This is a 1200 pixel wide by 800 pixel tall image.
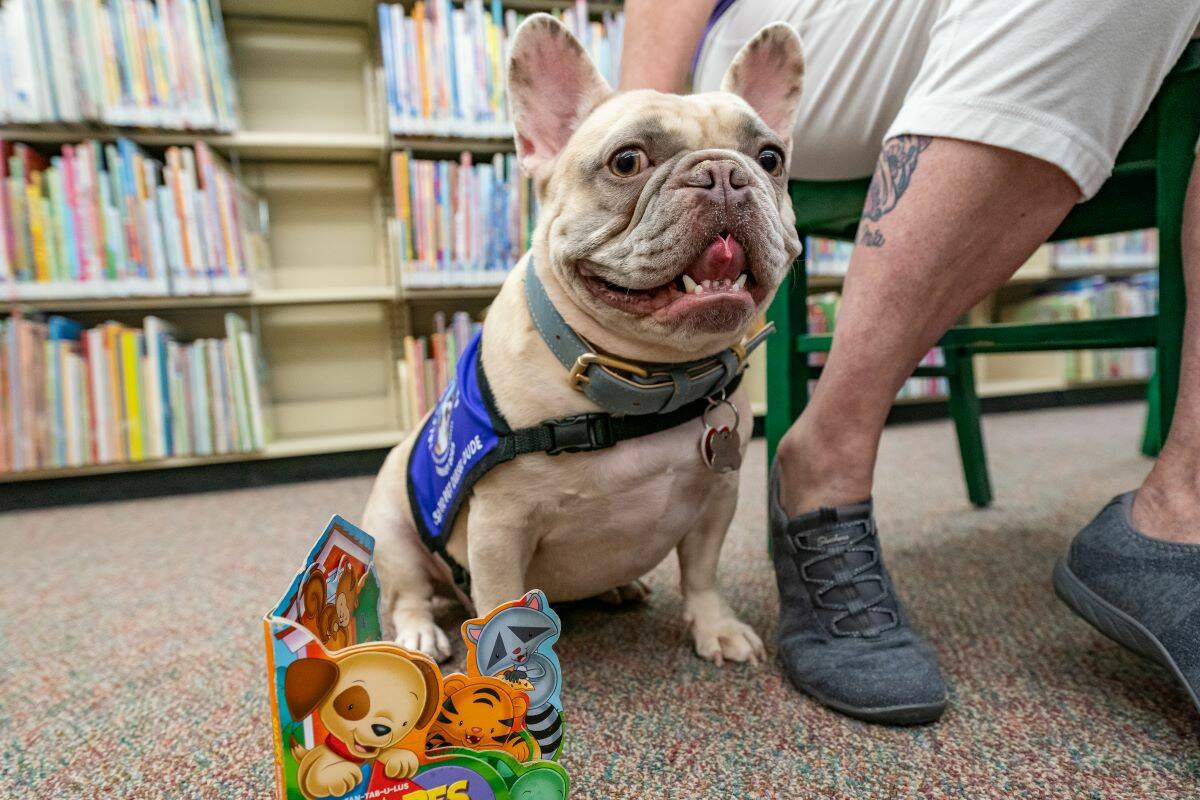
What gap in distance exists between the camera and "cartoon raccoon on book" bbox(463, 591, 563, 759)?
41 centimetres

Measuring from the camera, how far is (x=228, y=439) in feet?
5.89

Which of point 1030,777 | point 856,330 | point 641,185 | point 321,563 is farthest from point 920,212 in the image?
point 321,563

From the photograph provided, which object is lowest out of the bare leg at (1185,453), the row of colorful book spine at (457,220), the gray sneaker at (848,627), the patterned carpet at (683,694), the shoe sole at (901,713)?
the patterned carpet at (683,694)

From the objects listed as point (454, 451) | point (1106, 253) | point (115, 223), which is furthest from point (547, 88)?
point (1106, 253)

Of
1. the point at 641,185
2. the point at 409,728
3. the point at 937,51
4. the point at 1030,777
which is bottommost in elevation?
the point at 1030,777

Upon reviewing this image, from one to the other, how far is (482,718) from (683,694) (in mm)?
289

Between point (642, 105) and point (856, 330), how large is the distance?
286 mm

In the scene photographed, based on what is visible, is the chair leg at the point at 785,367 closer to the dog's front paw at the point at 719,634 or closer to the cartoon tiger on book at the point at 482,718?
the dog's front paw at the point at 719,634

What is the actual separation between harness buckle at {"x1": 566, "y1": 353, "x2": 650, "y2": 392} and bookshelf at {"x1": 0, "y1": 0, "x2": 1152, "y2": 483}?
1331mm

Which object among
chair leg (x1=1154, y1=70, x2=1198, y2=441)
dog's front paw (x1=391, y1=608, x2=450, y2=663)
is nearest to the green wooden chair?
chair leg (x1=1154, y1=70, x2=1198, y2=441)

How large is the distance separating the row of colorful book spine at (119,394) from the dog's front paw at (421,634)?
125 cm

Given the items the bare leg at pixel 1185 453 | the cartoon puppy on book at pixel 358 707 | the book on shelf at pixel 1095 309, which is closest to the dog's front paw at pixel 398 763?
the cartoon puppy on book at pixel 358 707

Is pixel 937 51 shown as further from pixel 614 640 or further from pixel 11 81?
pixel 11 81

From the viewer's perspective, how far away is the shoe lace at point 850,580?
0.64m
